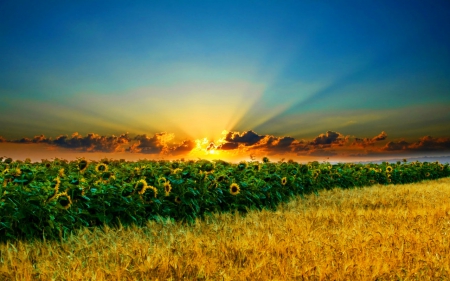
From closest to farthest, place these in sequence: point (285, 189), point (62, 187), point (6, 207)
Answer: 1. point (6, 207)
2. point (62, 187)
3. point (285, 189)

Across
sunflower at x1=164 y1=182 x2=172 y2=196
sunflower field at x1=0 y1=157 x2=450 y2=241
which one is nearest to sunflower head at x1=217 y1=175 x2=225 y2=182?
sunflower field at x1=0 y1=157 x2=450 y2=241

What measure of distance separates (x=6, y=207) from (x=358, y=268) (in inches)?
153

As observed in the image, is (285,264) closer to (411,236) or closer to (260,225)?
(260,225)

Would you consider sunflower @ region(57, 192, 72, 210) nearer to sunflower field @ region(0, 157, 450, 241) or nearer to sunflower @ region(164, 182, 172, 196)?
sunflower field @ region(0, 157, 450, 241)

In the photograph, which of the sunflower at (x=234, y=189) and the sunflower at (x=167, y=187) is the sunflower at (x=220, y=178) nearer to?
the sunflower at (x=234, y=189)

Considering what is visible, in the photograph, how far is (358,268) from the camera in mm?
3607

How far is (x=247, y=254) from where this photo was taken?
4047 millimetres

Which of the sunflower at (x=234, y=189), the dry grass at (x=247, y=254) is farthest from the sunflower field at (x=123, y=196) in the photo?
the dry grass at (x=247, y=254)

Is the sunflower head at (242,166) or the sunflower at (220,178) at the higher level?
the sunflower head at (242,166)

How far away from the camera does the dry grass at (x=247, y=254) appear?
354 centimetres

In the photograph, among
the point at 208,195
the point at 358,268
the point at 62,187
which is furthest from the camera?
the point at 208,195

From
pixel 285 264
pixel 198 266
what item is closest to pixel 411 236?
pixel 285 264

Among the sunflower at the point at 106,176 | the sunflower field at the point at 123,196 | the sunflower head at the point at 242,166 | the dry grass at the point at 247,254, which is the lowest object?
the dry grass at the point at 247,254

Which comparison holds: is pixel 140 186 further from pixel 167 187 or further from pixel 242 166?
pixel 242 166
